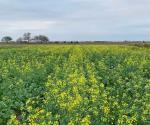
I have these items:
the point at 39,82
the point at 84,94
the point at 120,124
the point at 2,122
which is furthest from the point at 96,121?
the point at 39,82

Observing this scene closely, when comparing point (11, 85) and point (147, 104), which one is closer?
point (147, 104)

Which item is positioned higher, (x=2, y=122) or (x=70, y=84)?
(x=70, y=84)

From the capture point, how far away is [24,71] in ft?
50.6

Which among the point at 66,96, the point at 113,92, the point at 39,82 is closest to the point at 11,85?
the point at 39,82

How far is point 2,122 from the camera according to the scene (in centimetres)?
1064

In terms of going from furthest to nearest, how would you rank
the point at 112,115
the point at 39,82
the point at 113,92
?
1. the point at 39,82
2. the point at 113,92
3. the point at 112,115

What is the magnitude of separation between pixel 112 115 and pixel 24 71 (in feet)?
22.2

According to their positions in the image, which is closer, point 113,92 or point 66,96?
point 66,96

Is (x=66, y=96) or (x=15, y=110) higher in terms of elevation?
(x=66, y=96)

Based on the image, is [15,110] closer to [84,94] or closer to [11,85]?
[11,85]

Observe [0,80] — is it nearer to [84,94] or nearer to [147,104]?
[84,94]

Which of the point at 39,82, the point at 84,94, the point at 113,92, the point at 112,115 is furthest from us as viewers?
the point at 39,82

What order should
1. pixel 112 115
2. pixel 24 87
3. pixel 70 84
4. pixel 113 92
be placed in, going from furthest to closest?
pixel 24 87 < pixel 113 92 < pixel 70 84 < pixel 112 115

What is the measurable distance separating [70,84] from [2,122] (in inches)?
75.4
